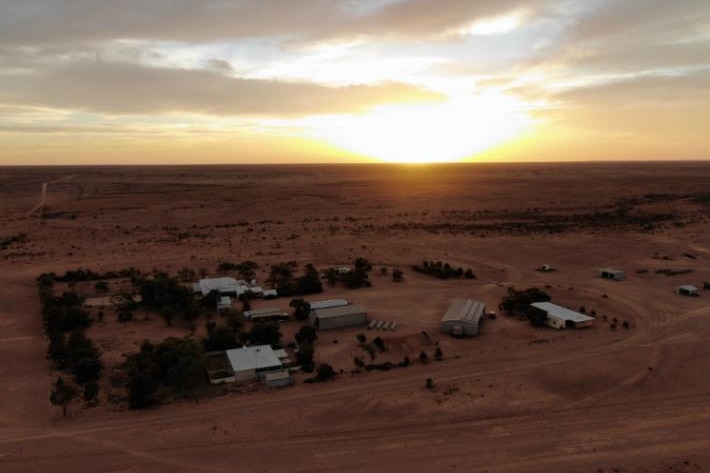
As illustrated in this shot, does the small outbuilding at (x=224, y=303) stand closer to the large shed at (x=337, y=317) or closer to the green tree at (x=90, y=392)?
the large shed at (x=337, y=317)

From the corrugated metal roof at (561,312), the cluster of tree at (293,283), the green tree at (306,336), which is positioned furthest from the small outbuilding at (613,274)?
the green tree at (306,336)

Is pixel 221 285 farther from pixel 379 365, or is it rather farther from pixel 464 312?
pixel 464 312

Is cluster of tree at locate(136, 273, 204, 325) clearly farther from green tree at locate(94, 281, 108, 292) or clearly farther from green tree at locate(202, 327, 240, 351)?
green tree at locate(94, 281, 108, 292)

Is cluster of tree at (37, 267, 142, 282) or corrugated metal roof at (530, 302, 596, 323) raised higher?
cluster of tree at (37, 267, 142, 282)

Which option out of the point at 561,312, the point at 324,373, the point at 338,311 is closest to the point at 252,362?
the point at 324,373

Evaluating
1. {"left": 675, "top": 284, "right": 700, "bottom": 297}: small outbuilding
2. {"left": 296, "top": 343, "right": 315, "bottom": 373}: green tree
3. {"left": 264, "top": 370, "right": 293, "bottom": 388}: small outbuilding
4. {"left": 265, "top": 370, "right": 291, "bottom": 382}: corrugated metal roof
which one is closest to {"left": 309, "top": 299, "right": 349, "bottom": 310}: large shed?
{"left": 296, "top": 343, "right": 315, "bottom": 373}: green tree

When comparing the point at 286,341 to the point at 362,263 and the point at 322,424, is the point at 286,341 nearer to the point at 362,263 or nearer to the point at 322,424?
the point at 322,424

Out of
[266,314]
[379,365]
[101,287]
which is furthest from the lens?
[101,287]
